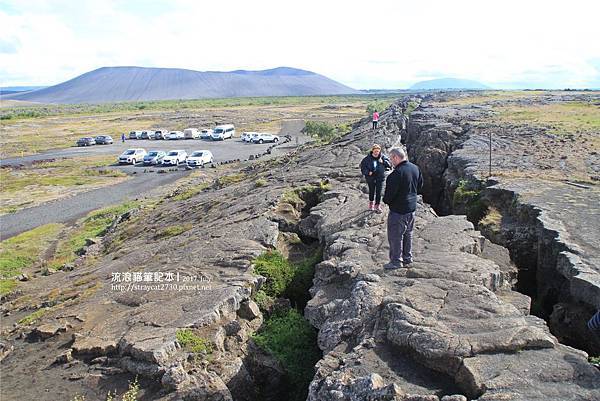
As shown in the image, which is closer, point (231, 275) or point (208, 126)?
point (231, 275)

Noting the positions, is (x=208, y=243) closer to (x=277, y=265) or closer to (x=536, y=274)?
(x=277, y=265)

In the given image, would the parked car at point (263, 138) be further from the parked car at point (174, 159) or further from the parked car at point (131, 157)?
the parked car at point (131, 157)

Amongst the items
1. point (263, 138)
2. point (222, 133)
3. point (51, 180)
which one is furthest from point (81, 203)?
point (222, 133)

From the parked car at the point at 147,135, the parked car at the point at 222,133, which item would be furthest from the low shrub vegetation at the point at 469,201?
the parked car at the point at 147,135

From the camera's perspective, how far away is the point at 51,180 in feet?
173

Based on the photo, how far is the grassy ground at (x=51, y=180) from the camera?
4397 cm

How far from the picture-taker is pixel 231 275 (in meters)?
13.2

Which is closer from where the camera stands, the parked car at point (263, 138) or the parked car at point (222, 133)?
the parked car at point (263, 138)

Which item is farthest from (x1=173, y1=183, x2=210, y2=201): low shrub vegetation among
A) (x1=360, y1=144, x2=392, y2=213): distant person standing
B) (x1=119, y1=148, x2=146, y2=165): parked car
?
(x1=119, y1=148, x2=146, y2=165): parked car

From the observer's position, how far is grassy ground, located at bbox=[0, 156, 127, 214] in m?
44.0

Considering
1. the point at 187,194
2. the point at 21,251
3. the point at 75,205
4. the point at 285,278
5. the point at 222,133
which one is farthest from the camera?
the point at 222,133

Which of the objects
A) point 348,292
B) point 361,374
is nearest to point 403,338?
point 361,374

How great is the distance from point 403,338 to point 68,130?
117 metres

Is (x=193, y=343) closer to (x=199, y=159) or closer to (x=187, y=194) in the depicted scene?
(x=187, y=194)
